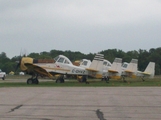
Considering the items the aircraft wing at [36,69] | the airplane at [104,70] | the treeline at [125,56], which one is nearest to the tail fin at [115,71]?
the airplane at [104,70]

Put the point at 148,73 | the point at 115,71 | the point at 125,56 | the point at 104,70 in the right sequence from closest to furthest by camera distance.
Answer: the point at 104,70 → the point at 115,71 → the point at 148,73 → the point at 125,56

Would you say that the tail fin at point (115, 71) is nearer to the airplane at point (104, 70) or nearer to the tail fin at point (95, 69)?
the airplane at point (104, 70)

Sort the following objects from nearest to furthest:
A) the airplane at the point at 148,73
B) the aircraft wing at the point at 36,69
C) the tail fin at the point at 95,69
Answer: the aircraft wing at the point at 36,69 < the tail fin at the point at 95,69 < the airplane at the point at 148,73

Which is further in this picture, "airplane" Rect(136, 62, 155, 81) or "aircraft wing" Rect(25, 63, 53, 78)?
"airplane" Rect(136, 62, 155, 81)

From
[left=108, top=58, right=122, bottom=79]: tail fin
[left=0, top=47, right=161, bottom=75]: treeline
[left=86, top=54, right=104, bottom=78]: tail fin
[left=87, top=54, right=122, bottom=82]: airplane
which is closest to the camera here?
[left=86, top=54, right=104, bottom=78]: tail fin

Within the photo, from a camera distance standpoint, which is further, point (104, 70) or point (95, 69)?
point (104, 70)

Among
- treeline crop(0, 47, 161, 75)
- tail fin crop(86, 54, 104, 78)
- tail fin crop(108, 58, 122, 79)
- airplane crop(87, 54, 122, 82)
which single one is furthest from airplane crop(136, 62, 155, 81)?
treeline crop(0, 47, 161, 75)
